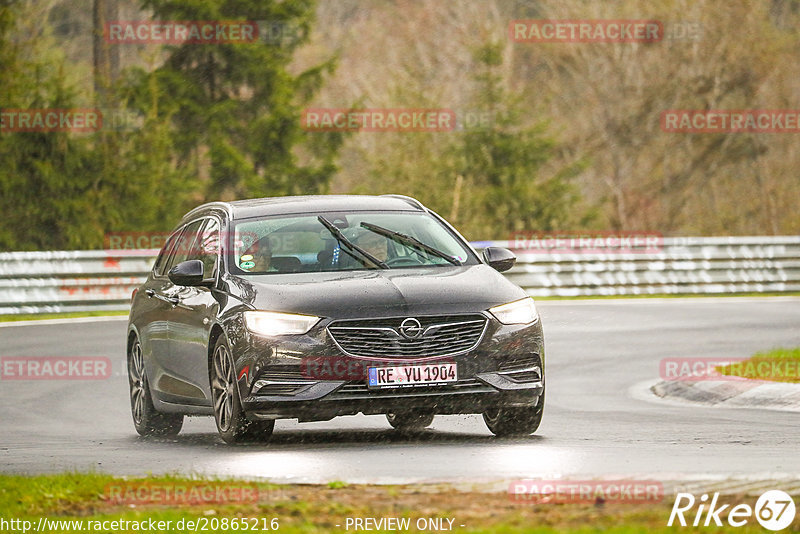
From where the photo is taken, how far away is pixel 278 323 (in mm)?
10688

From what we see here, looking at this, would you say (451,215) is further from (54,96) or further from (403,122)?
(54,96)

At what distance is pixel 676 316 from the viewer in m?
25.5

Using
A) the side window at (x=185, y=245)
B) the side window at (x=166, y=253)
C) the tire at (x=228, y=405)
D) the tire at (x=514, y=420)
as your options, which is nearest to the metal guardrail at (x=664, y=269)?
the side window at (x=166, y=253)

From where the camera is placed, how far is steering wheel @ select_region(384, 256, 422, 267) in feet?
38.3

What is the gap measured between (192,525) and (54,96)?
1001 inches

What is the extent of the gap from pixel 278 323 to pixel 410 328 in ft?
2.76

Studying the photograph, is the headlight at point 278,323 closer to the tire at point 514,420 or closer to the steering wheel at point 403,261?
the steering wheel at point 403,261

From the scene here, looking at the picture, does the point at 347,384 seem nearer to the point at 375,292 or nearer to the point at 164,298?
the point at 375,292

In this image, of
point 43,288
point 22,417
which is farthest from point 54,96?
point 22,417

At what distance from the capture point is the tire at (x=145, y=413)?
42.7 ft

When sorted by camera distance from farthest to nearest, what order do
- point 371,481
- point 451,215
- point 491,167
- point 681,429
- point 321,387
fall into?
point 491,167, point 451,215, point 681,429, point 321,387, point 371,481

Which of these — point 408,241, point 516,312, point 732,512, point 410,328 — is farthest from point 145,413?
point 732,512

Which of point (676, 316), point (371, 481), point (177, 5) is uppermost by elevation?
point (177, 5)

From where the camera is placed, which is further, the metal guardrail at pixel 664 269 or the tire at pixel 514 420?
the metal guardrail at pixel 664 269
